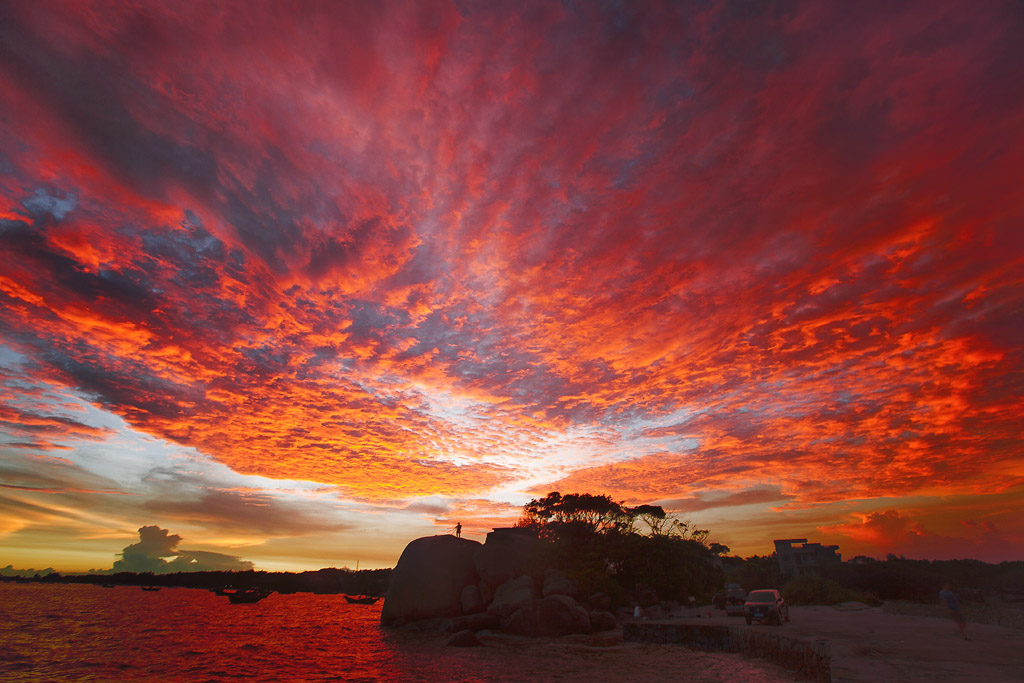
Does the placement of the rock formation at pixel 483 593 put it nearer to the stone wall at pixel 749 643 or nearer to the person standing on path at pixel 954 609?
the stone wall at pixel 749 643

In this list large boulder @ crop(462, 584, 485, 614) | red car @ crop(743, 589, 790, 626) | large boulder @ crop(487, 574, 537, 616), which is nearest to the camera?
red car @ crop(743, 589, 790, 626)

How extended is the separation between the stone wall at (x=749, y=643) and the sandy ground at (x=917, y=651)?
0.56m

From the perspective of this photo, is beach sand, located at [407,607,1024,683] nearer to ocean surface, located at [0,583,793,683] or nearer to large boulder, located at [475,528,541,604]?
ocean surface, located at [0,583,793,683]

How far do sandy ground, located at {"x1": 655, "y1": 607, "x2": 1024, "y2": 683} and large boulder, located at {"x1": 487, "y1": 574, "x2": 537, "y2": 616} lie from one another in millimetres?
16438

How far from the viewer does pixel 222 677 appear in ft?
73.2

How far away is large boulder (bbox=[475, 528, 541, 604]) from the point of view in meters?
40.4

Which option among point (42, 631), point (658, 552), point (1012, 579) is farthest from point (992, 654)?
point (1012, 579)

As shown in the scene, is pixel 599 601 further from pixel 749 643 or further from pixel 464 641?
pixel 749 643

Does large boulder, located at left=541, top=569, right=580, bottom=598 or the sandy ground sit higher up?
large boulder, located at left=541, top=569, right=580, bottom=598

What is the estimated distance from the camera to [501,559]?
42125 mm

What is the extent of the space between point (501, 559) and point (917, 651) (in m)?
31.0

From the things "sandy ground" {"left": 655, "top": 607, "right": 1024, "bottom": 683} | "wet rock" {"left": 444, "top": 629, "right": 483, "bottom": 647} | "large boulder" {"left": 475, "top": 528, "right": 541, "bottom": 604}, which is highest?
"large boulder" {"left": 475, "top": 528, "right": 541, "bottom": 604}

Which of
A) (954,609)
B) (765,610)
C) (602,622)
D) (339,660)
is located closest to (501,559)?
(602,622)

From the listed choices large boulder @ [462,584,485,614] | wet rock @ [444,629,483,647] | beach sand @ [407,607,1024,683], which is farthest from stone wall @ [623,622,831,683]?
large boulder @ [462,584,485,614]
